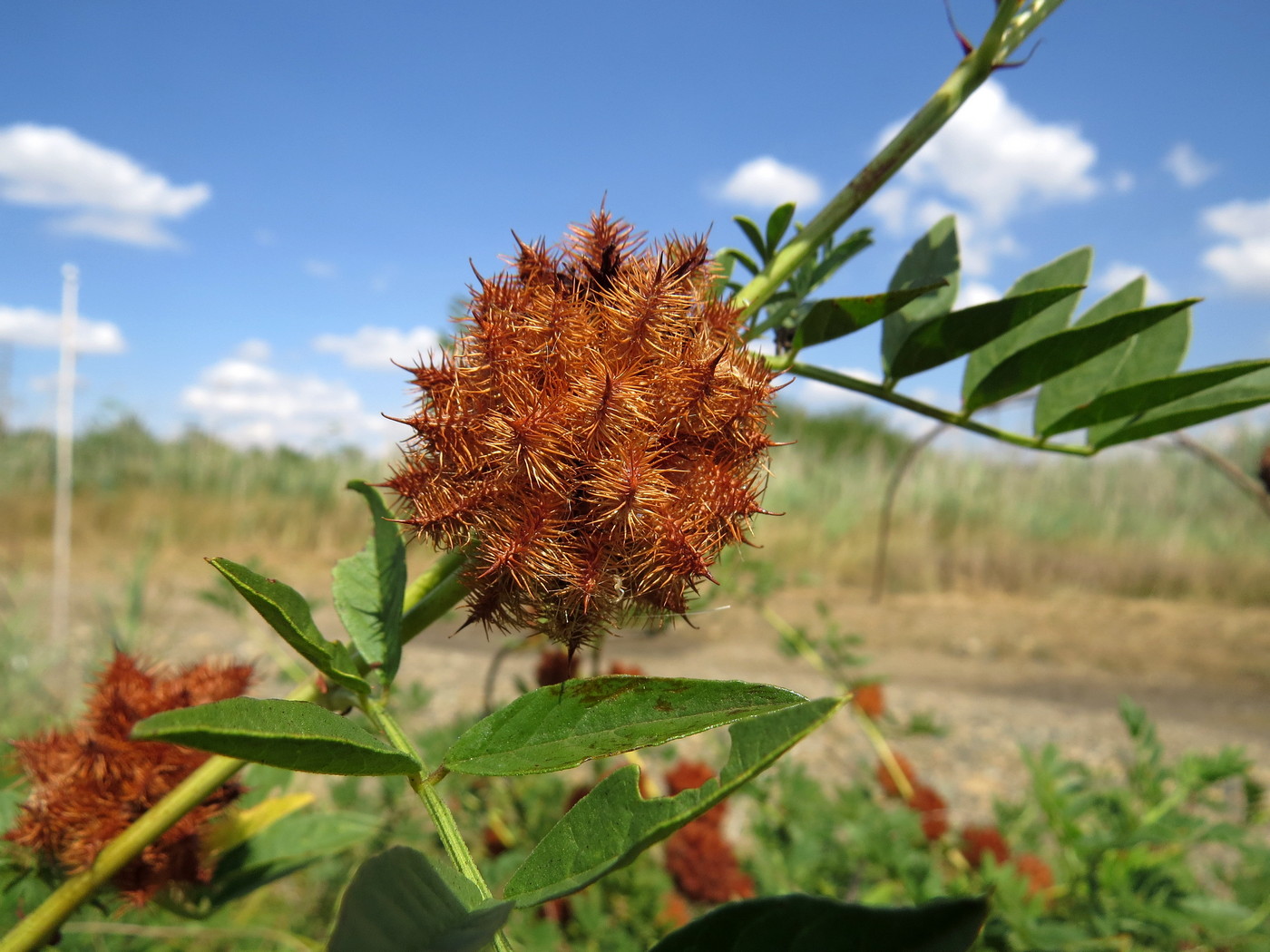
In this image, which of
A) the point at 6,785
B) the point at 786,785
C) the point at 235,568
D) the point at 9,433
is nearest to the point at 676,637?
the point at 786,785

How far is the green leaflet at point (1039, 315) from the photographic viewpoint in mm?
864

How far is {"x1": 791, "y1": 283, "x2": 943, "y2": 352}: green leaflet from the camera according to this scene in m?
0.61

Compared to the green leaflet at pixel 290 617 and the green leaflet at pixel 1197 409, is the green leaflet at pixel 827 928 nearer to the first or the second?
the green leaflet at pixel 290 617

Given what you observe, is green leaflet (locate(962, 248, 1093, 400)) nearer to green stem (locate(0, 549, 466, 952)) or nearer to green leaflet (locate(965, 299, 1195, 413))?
green leaflet (locate(965, 299, 1195, 413))

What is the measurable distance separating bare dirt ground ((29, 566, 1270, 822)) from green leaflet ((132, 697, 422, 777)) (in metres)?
2.85

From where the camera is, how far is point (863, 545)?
8305 millimetres

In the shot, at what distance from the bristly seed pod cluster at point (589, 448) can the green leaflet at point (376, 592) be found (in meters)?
0.07

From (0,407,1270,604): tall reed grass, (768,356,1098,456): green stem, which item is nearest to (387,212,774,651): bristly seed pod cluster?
(768,356,1098,456): green stem

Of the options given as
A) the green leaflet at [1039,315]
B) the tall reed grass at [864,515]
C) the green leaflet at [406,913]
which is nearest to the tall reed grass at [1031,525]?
the tall reed grass at [864,515]

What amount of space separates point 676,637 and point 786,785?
4301 millimetres

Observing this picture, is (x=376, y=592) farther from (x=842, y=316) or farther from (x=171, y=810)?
(x=842, y=316)

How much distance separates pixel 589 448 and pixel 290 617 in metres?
0.20

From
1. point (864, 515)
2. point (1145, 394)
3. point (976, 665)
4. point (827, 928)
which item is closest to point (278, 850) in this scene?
point (827, 928)

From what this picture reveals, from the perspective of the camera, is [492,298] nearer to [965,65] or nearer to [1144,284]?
[965,65]
